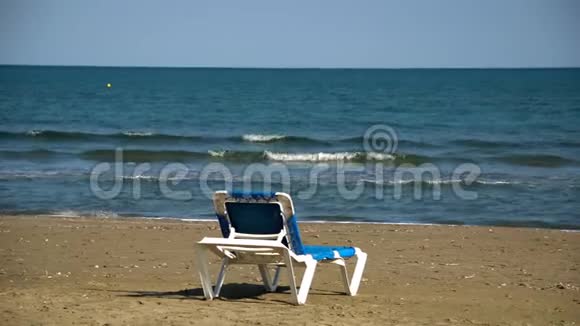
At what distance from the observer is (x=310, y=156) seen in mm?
27547

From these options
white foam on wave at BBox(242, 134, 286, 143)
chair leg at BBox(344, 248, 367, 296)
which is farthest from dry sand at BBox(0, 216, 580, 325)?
white foam on wave at BBox(242, 134, 286, 143)

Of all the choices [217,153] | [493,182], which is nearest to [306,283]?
[493,182]

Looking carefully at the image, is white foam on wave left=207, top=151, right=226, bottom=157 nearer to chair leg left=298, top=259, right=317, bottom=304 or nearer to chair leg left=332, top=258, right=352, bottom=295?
chair leg left=332, top=258, right=352, bottom=295

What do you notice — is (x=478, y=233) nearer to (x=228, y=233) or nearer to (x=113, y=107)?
(x=228, y=233)

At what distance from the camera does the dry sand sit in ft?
24.1

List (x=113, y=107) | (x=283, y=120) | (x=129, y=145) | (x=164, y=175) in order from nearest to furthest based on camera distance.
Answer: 1. (x=164, y=175)
2. (x=129, y=145)
3. (x=283, y=120)
4. (x=113, y=107)

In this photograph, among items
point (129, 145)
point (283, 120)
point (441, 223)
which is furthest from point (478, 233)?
point (283, 120)

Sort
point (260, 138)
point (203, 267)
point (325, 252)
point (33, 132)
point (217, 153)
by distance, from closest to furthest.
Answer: point (203, 267) → point (325, 252) → point (217, 153) → point (260, 138) → point (33, 132)

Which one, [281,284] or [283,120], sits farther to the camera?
[283,120]

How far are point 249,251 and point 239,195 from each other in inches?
18.2

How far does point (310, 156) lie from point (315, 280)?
723 inches

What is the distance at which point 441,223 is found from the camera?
15.0m

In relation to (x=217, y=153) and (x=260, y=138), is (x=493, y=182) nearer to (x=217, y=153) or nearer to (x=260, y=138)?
(x=217, y=153)

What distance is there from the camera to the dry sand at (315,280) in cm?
735
